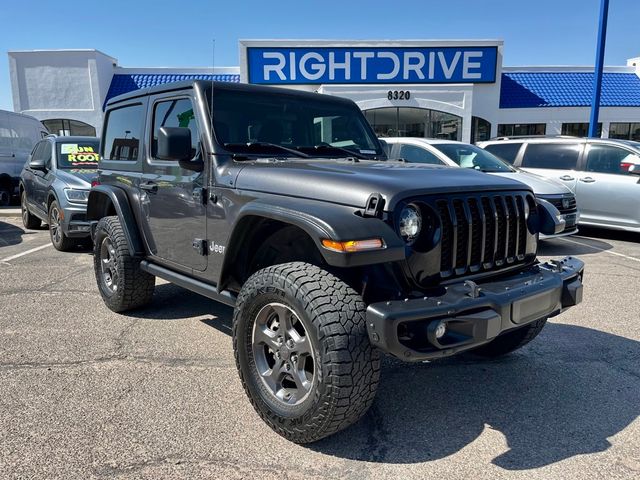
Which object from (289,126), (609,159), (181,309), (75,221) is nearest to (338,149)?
(289,126)

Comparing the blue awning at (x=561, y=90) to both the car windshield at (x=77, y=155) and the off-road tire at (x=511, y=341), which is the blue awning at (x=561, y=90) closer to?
the car windshield at (x=77, y=155)

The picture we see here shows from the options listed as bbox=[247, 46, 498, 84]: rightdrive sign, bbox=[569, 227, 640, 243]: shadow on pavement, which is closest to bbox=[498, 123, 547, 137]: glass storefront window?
bbox=[247, 46, 498, 84]: rightdrive sign

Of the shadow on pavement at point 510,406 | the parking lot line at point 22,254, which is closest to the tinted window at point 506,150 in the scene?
the shadow on pavement at point 510,406

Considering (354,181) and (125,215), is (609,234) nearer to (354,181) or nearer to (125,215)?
(354,181)

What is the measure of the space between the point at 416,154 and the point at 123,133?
5341mm

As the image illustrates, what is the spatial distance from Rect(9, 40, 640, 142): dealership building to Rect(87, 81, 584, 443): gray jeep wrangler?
49.5ft

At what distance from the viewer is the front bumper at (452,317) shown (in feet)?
7.27

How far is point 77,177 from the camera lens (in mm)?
7496

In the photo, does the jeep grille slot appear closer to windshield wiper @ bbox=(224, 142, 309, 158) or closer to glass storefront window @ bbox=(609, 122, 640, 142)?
windshield wiper @ bbox=(224, 142, 309, 158)

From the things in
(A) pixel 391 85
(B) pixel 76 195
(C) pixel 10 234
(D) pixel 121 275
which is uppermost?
(A) pixel 391 85

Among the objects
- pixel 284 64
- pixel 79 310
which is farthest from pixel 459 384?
pixel 284 64

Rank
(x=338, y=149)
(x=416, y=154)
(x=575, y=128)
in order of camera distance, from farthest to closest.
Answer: (x=575, y=128) < (x=416, y=154) < (x=338, y=149)

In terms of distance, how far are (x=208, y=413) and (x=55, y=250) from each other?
6.05 m

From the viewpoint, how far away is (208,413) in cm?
291
